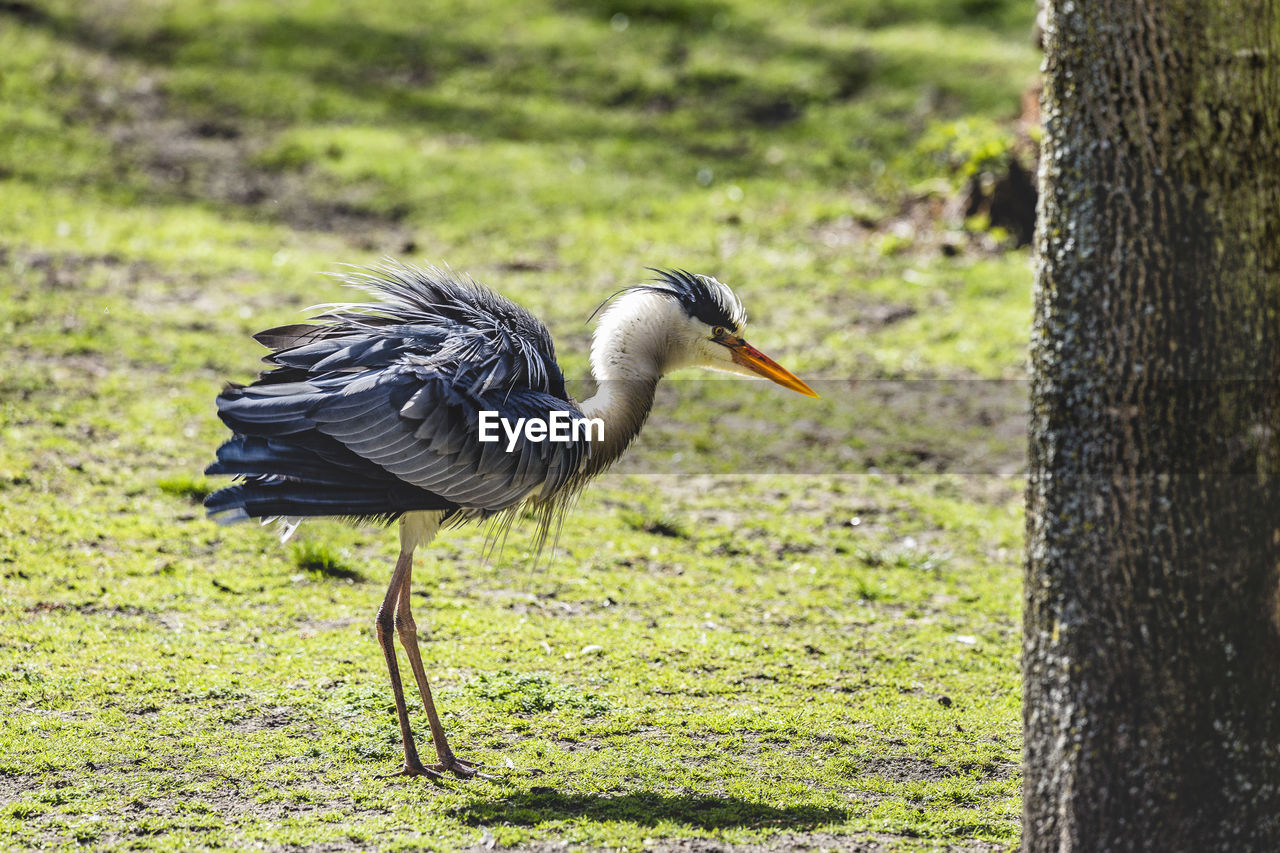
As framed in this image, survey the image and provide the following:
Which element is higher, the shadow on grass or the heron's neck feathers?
the heron's neck feathers

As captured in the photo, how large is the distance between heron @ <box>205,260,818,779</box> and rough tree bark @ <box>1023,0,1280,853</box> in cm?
211

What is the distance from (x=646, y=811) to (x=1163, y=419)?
2.15 meters

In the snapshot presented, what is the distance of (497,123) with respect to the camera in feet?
47.0

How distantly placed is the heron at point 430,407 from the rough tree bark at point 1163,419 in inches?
Answer: 83.2

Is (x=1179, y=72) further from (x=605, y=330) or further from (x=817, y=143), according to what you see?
(x=817, y=143)

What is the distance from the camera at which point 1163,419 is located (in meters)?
3.40

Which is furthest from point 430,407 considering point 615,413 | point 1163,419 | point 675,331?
point 1163,419

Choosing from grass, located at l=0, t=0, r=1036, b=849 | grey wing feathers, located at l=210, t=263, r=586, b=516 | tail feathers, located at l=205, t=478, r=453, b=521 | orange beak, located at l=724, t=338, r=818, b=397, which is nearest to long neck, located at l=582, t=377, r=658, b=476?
grey wing feathers, located at l=210, t=263, r=586, b=516

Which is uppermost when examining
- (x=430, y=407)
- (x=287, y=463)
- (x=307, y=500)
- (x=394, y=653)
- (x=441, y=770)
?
(x=430, y=407)

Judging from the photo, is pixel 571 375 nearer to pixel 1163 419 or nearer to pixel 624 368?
pixel 624 368

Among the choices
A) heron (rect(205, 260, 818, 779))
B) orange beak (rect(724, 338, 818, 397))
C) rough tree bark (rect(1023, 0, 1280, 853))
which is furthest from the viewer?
orange beak (rect(724, 338, 818, 397))

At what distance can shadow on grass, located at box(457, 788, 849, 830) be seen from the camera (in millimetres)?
4281

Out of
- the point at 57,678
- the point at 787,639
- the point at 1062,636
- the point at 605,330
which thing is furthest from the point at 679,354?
the point at 57,678

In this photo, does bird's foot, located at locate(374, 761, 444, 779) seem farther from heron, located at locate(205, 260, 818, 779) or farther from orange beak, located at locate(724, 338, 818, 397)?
orange beak, located at locate(724, 338, 818, 397)
